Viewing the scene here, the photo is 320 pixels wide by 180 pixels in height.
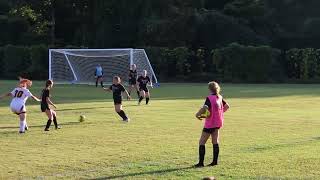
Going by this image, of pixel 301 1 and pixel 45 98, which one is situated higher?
pixel 301 1

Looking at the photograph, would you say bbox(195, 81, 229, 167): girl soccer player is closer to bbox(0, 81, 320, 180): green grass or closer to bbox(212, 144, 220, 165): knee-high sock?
bbox(212, 144, 220, 165): knee-high sock

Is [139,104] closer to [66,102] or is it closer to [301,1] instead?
[66,102]

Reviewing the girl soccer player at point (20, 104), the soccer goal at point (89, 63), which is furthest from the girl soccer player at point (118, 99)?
the soccer goal at point (89, 63)

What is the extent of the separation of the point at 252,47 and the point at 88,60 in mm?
15778

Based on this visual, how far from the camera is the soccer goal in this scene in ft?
158

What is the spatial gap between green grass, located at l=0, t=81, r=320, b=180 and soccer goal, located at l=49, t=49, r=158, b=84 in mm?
25163

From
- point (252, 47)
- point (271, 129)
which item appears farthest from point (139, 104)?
point (252, 47)

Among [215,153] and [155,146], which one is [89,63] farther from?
[215,153]

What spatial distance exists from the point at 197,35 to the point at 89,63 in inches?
648

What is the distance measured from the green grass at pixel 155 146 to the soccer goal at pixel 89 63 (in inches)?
991

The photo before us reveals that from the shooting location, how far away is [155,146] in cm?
1373

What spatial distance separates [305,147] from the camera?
44.2 ft

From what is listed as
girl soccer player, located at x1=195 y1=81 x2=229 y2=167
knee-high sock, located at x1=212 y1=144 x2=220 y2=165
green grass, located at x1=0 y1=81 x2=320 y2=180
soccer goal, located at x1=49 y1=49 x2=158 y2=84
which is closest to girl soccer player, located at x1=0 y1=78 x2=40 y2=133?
green grass, located at x1=0 y1=81 x2=320 y2=180

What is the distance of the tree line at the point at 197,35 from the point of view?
186ft
